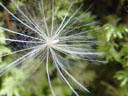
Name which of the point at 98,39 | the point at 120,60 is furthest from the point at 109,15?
the point at 120,60

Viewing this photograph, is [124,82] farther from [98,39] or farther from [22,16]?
[22,16]

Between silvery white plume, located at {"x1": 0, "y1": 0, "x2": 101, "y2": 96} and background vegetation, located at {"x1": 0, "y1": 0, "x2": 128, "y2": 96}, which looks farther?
background vegetation, located at {"x1": 0, "y1": 0, "x2": 128, "y2": 96}

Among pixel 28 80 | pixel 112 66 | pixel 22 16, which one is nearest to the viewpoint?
pixel 22 16

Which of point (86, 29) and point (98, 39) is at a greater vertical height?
point (86, 29)

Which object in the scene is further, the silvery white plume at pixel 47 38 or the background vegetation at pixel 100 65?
the background vegetation at pixel 100 65

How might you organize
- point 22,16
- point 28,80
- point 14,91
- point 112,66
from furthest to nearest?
1. point 112,66
2. point 28,80
3. point 14,91
4. point 22,16
